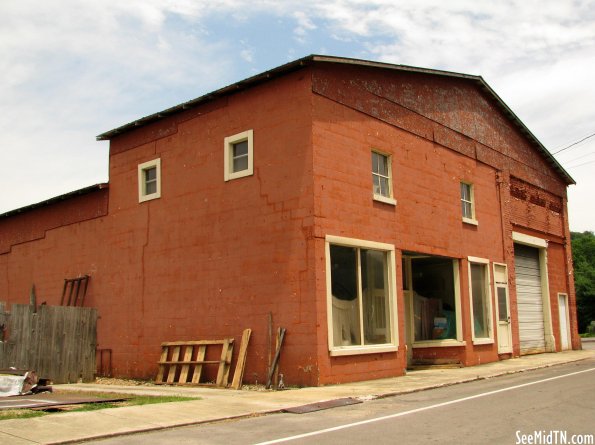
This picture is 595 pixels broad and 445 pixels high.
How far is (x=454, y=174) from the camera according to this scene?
21.2m

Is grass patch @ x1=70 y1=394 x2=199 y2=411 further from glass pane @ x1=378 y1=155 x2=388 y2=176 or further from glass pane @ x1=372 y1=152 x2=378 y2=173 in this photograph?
glass pane @ x1=378 y1=155 x2=388 y2=176

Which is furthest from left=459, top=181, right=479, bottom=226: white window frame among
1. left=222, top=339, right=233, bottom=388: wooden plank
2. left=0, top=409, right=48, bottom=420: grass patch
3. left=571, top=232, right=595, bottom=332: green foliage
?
left=571, top=232, right=595, bottom=332: green foliage

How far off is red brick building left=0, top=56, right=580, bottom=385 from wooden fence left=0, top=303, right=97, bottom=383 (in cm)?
141

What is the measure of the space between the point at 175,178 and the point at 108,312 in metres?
4.96

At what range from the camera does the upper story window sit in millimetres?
21933

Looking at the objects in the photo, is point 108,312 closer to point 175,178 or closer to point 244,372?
point 175,178

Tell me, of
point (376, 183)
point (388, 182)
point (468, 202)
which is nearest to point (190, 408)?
point (376, 183)

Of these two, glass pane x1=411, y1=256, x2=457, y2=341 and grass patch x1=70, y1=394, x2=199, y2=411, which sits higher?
glass pane x1=411, y1=256, x2=457, y2=341

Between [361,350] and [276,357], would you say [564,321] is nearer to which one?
[361,350]

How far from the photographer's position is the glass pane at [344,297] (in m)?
15.7

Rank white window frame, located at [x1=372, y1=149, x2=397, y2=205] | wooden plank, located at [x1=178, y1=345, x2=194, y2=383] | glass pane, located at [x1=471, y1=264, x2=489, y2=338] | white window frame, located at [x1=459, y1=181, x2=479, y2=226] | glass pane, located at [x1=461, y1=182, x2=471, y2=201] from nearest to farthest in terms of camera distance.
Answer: wooden plank, located at [x1=178, y1=345, x2=194, y2=383] < white window frame, located at [x1=372, y1=149, x2=397, y2=205] < glass pane, located at [x1=471, y1=264, x2=489, y2=338] < white window frame, located at [x1=459, y1=181, x2=479, y2=226] < glass pane, located at [x1=461, y1=182, x2=471, y2=201]

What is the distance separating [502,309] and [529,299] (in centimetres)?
350

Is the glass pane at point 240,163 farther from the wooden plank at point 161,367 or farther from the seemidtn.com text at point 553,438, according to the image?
the seemidtn.com text at point 553,438

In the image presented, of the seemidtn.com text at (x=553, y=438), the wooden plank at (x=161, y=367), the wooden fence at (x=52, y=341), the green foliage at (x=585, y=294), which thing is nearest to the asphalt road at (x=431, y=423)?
the seemidtn.com text at (x=553, y=438)
